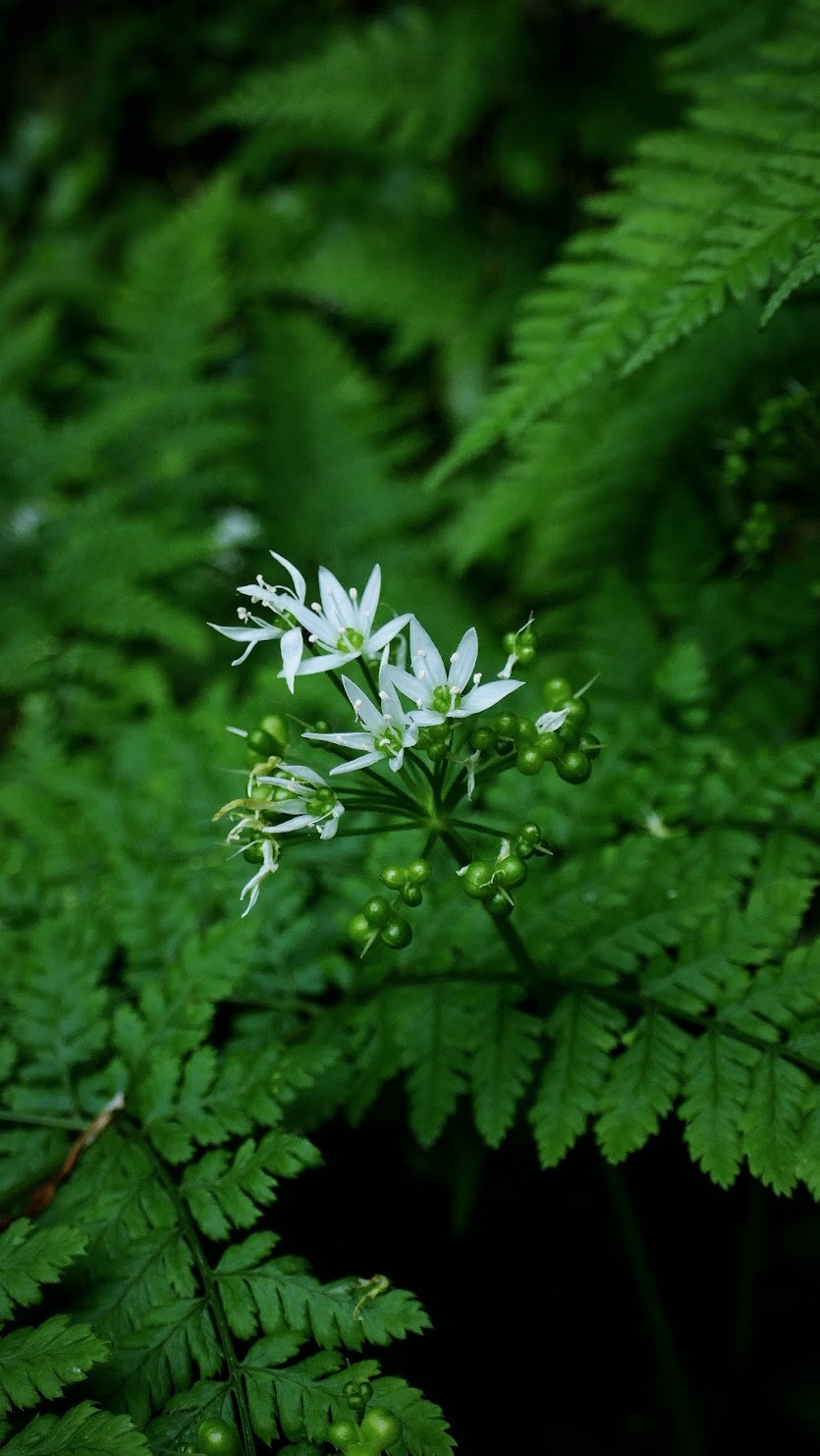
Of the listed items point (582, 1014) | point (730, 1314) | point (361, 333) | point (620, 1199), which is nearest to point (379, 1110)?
point (620, 1199)

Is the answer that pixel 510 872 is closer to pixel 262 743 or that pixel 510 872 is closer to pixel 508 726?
pixel 508 726

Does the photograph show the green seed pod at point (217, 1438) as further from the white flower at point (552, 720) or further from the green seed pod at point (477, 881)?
the white flower at point (552, 720)

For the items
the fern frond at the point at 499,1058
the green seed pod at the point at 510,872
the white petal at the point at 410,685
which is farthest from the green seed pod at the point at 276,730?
the fern frond at the point at 499,1058

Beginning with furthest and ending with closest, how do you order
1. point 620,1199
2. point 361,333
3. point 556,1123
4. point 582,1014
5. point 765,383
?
point 361,333 → point 765,383 → point 620,1199 → point 582,1014 → point 556,1123

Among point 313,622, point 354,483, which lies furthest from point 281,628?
point 354,483

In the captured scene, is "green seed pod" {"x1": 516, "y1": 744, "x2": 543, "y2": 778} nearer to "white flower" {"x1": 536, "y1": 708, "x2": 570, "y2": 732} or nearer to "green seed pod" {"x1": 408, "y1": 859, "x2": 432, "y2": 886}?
"white flower" {"x1": 536, "y1": 708, "x2": 570, "y2": 732}

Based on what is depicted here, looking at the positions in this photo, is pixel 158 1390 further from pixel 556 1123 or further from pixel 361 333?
pixel 361 333
